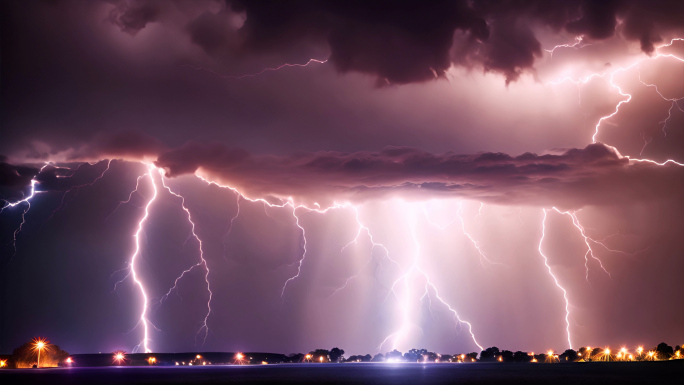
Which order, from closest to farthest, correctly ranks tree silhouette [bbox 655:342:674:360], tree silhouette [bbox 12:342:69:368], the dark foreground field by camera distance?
the dark foreground field, tree silhouette [bbox 12:342:69:368], tree silhouette [bbox 655:342:674:360]

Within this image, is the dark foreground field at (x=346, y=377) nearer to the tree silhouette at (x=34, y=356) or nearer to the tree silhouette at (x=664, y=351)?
the tree silhouette at (x=34, y=356)

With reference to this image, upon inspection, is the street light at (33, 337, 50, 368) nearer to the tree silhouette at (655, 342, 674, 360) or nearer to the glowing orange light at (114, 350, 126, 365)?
the glowing orange light at (114, 350, 126, 365)

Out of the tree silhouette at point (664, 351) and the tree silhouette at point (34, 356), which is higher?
the tree silhouette at point (34, 356)

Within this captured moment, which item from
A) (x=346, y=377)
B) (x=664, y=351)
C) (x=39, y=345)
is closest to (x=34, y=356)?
(x=39, y=345)

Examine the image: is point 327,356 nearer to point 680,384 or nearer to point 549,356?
point 549,356

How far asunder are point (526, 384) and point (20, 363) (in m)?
47.5

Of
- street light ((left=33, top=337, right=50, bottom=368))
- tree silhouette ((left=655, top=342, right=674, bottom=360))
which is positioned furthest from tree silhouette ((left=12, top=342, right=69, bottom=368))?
tree silhouette ((left=655, top=342, right=674, bottom=360))

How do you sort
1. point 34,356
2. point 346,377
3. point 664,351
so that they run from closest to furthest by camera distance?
point 346,377, point 34,356, point 664,351

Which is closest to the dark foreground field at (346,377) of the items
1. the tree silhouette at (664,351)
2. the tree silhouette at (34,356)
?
the tree silhouette at (34,356)

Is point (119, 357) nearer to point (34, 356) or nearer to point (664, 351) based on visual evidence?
point (34, 356)

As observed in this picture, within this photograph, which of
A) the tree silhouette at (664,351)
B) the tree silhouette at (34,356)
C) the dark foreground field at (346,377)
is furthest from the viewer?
the tree silhouette at (664,351)

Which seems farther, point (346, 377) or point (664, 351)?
point (664, 351)

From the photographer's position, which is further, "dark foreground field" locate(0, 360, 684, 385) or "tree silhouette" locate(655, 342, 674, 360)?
"tree silhouette" locate(655, 342, 674, 360)

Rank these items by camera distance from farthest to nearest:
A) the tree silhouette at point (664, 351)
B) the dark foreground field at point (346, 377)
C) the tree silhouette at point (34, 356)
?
the tree silhouette at point (664, 351) → the tree silhouette at point (34, 356) → the dark foreground field at point (346, 377)
